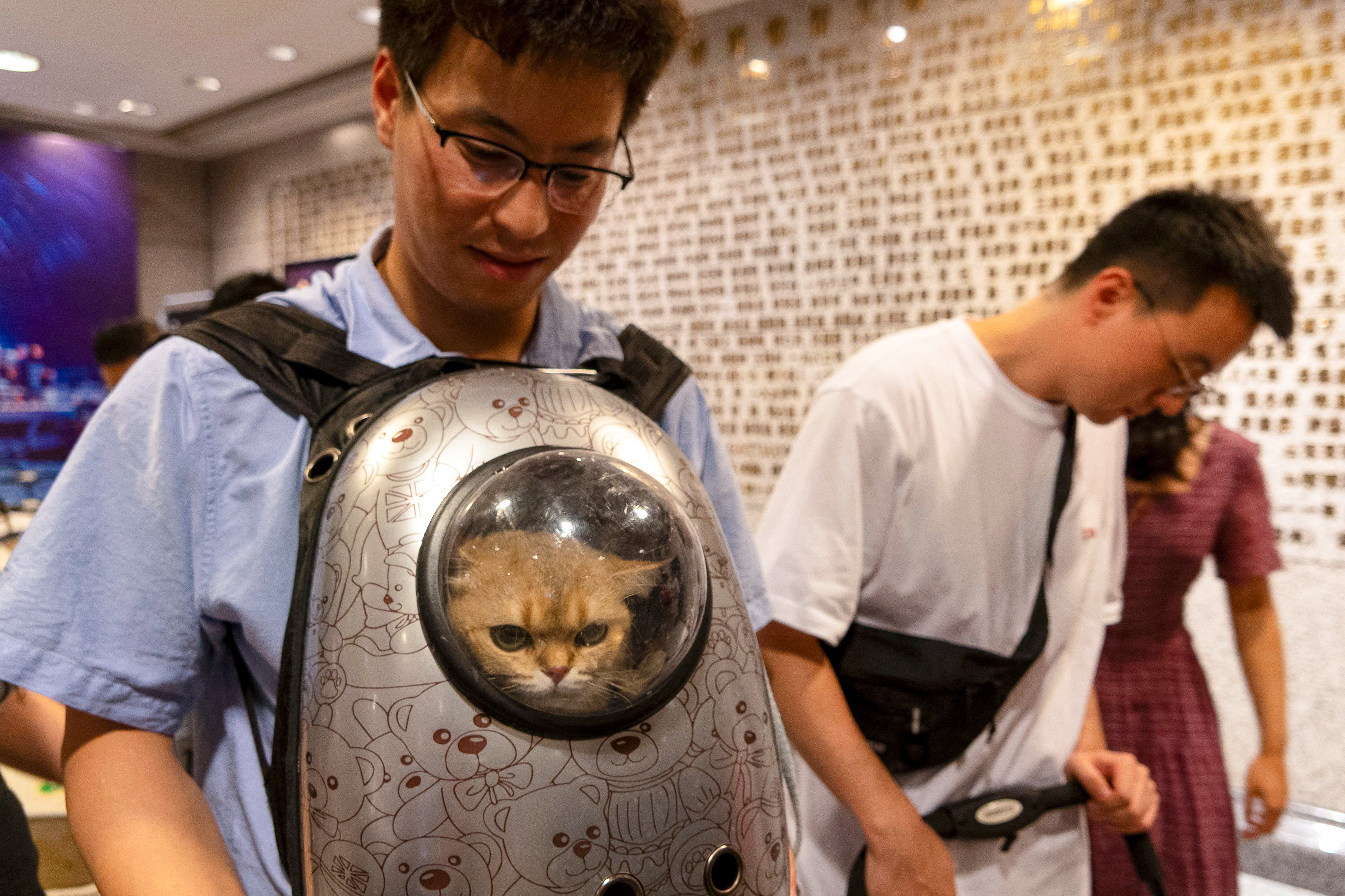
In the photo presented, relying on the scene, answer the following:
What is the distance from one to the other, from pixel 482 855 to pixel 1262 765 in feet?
5.38

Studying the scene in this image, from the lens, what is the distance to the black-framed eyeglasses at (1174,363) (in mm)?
1066

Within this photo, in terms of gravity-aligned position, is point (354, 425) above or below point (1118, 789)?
above

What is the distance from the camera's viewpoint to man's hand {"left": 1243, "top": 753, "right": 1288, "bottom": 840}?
150 centimetres

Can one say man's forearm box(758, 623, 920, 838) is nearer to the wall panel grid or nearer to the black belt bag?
the black belt bag

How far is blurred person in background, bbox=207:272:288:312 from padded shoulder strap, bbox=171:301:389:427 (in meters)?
1.37

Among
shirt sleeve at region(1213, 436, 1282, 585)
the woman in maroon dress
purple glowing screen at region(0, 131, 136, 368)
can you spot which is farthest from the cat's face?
purple glowing screen at region(0, 131, 136, 368)

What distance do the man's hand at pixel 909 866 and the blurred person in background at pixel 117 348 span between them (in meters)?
2.03

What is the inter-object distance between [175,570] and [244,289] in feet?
4.96

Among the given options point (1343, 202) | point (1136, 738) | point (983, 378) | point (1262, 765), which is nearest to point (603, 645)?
point (983, 378)

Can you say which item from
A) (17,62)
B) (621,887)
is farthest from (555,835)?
(17,62)

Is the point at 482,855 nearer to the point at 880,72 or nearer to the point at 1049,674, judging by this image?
the point at 1049,674

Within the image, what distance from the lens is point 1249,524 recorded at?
4.83 feet

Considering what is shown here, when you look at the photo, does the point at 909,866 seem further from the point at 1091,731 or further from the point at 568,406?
the point at 568,406

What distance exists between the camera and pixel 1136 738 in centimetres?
139
